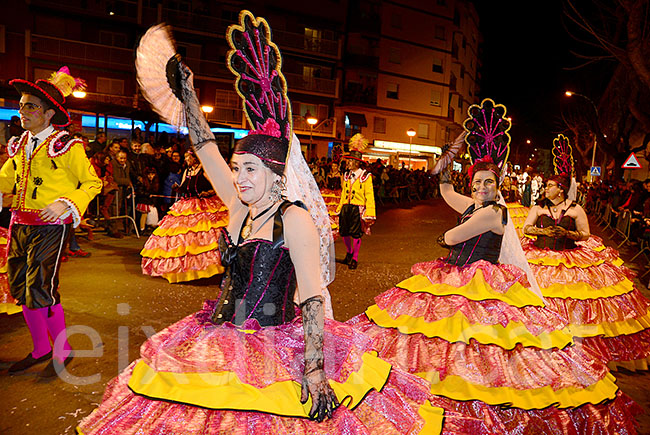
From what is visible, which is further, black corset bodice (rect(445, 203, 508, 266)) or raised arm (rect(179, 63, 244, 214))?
black corset bodice (rect(445, 203, 508, 266))

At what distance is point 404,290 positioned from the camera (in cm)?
447

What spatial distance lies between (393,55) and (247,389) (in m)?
47.1

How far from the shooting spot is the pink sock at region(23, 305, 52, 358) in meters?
4.58

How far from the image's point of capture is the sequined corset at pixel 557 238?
633cm

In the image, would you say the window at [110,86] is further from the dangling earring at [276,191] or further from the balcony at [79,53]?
the dangling earring at [276,191]

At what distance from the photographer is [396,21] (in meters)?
46.2

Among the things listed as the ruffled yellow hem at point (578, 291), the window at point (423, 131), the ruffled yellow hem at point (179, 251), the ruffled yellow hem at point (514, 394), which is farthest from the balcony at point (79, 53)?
the ruffled yellow hem at point (514, 394)

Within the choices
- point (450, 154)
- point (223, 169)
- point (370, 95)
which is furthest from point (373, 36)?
point (223, 169)

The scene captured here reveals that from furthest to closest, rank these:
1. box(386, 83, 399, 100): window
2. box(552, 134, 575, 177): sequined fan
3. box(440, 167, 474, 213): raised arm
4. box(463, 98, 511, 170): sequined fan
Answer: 1. box(386, 83, 399, 100): window
2. box(552, 134, 575, 177): sequined fan
3. box(463, 98, 511, 170): sequined fan
4. box(440, 167, 474, 213): raised arm

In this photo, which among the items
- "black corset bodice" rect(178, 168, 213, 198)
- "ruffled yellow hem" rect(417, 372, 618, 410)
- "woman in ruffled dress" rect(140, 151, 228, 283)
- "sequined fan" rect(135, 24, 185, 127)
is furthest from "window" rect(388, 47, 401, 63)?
"sequined fan" rect(135, 24, 185, 127)

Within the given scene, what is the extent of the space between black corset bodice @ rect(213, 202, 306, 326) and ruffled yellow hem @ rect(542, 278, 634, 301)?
3983 mm

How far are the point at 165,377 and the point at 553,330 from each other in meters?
2.92

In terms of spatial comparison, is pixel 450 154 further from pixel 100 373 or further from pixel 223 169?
pixel 100 373

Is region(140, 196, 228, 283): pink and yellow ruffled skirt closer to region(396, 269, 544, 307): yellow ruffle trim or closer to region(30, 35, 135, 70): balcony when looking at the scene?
region(396, 269, 544, 307): yellow ruffle trim
